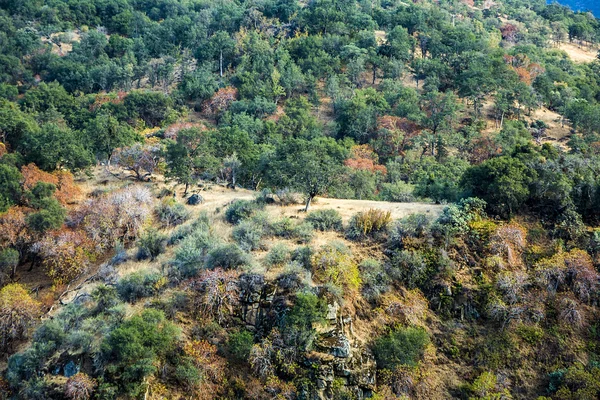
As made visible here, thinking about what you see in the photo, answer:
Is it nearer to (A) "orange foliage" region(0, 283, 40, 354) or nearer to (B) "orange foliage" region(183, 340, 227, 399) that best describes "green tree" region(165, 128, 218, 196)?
(A) "orange foliage" region(0, 283, 40, 354)

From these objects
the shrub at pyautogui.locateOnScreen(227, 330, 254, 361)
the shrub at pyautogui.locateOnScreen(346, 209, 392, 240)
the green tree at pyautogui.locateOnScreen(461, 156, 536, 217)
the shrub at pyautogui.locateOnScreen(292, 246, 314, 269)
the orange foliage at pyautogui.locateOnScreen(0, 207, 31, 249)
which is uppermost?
the green tree at pyautogui.locateOnScreen(461, 156, 536, 217)

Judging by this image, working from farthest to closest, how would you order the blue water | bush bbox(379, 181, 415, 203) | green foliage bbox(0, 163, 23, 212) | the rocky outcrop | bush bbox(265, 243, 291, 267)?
1. the blue water
2. bush bbox(379, 181, 415, 203)
3. green foliage bbox(0, 163, 23, 212)
4. bush bbox(265, 243, 291, 267)
5. the rocky outcrop

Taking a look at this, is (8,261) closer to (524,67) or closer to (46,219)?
(46,219)

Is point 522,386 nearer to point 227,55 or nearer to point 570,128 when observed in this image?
point 570,128

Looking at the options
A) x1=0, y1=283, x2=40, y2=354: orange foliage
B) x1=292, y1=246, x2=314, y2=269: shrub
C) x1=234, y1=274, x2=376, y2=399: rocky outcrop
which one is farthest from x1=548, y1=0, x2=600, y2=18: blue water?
x1=0, y1=283, x2=40, y2=354: orange foliage

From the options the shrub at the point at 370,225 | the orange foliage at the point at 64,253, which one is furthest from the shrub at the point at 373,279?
the orange foliage at the point at 64,253

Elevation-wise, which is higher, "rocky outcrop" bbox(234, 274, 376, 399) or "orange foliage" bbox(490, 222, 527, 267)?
"orange foliage" bbox(490, 222, 527, 267)
